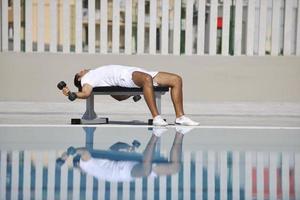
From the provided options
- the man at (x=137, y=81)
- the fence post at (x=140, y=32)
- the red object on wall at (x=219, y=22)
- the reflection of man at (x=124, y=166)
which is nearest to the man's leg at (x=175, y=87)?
the man at (x=137, y=81)

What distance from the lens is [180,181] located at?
12.3 feet

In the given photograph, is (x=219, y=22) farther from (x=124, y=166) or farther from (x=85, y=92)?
(x=124, y=166)

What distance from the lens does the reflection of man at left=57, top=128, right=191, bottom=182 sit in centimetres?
396

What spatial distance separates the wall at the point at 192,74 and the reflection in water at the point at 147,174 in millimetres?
3916

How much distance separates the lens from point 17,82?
29.9 feet

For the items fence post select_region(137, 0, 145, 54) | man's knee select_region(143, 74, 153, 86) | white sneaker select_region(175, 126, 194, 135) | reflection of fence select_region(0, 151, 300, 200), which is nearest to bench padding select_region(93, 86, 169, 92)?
man's knee select_region(143, 74, 153, 86)

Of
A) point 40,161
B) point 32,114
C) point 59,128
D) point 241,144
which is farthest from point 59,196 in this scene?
point 32,114

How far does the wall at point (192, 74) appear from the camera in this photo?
9.12 m

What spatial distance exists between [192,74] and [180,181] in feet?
18.2

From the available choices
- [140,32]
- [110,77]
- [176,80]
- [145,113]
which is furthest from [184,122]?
[140,32]

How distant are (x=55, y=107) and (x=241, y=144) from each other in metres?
3.69

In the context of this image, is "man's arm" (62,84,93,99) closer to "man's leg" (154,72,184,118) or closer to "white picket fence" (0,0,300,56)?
"man's leg" (154,72,184,118)

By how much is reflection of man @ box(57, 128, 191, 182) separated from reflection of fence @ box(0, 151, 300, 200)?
8 cm

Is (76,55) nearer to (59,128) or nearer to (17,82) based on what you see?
(17,82)
